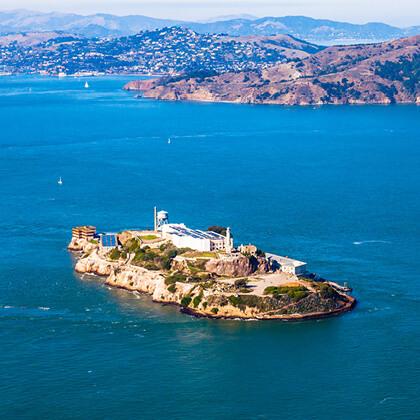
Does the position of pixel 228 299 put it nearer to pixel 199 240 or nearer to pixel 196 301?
pixel 196 301

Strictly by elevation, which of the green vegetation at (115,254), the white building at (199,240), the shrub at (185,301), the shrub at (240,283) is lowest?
the shrub at (185,301)

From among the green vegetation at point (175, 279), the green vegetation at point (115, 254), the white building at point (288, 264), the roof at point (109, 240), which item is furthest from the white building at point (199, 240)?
the roof at point (109, 240)

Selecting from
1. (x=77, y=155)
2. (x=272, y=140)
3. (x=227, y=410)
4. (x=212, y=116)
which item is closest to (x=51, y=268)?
(x=227, y=410)

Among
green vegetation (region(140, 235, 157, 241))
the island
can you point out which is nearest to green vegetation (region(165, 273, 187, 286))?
the island

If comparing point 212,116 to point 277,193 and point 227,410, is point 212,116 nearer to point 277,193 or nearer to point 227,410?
point 277,193

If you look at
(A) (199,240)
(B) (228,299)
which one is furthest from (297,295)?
(A) (199,240)

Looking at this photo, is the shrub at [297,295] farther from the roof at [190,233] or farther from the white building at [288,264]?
Answer: the roof at [190,233]
